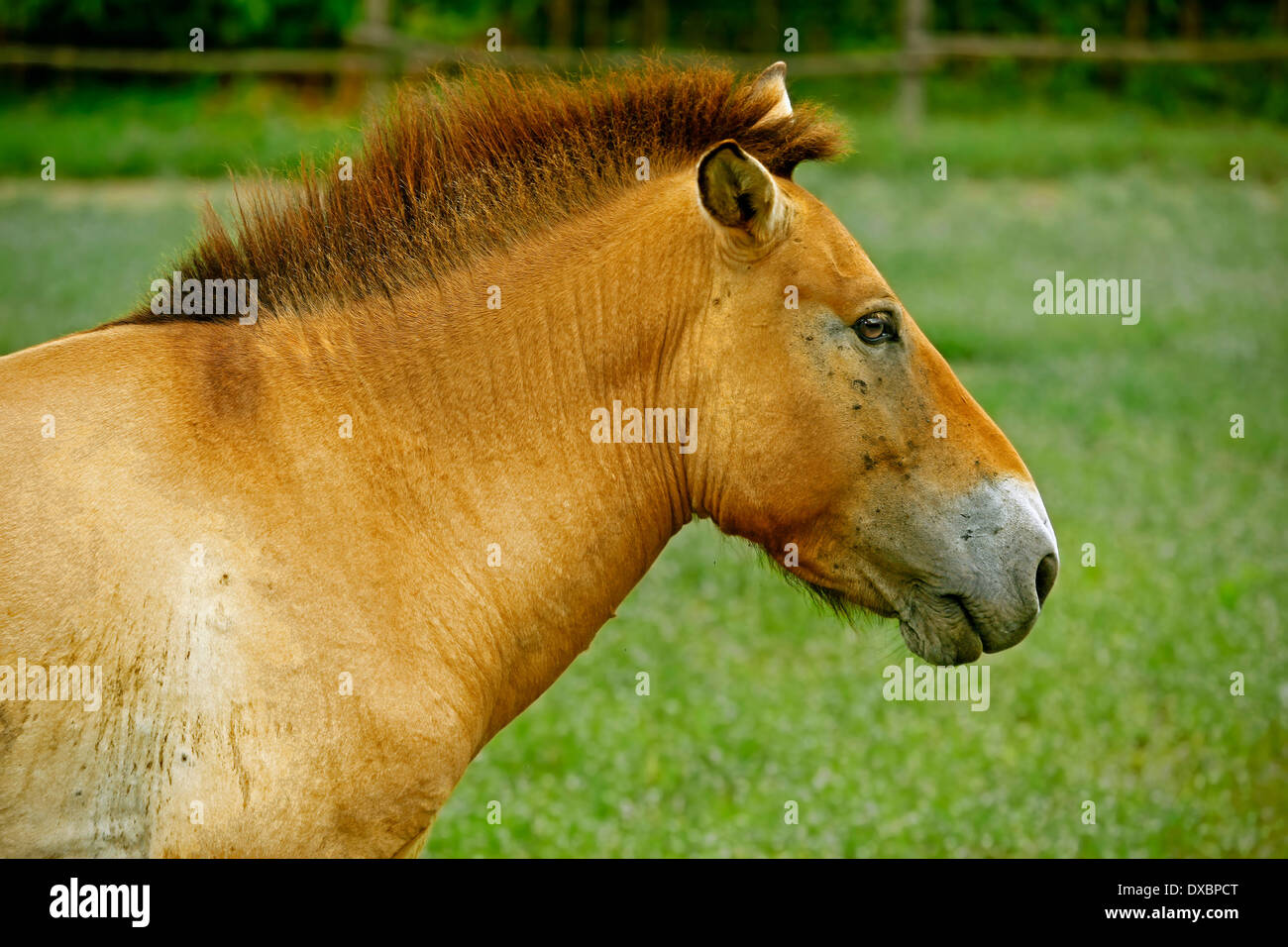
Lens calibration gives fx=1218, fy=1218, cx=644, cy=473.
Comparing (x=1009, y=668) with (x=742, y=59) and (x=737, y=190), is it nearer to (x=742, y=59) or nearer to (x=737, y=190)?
(x=737, y=190)

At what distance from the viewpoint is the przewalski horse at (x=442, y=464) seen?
8.53ft

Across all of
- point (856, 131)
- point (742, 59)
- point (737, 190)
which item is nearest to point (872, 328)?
point (737, 190)

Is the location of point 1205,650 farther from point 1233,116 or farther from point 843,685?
point 1233,116

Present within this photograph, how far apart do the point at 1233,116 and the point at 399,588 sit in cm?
2283

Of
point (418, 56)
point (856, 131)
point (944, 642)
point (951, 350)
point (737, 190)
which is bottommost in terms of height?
point (944, 642)

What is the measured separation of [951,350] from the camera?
42.8 ft

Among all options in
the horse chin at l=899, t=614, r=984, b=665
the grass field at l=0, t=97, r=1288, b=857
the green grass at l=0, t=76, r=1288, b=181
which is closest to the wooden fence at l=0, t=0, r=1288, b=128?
the green grass at l=0, t=76, r=1288, b=181

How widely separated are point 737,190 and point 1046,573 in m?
1.23

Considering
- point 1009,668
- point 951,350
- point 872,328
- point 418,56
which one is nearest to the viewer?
point 872,328

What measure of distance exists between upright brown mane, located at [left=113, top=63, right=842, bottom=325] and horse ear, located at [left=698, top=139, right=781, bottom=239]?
0.97 ft

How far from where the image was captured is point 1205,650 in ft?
24.1

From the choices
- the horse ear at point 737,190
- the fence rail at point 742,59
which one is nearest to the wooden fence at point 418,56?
the fence rail at point 742,59

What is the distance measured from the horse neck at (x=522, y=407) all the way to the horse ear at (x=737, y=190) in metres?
0.12
